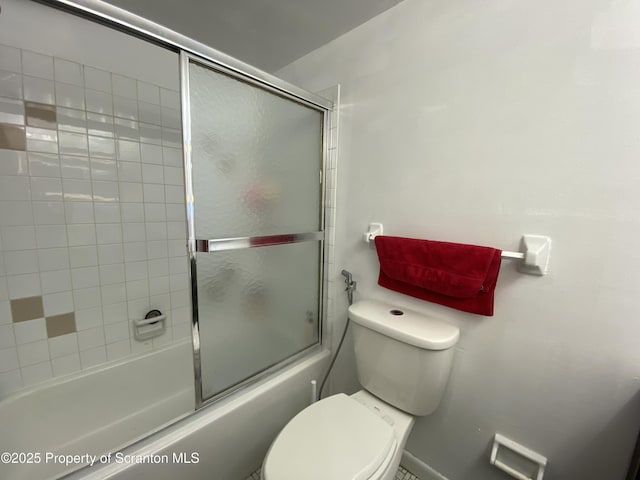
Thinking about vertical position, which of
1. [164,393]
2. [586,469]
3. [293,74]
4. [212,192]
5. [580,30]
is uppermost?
[293,74]

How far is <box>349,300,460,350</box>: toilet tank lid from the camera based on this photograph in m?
0.95

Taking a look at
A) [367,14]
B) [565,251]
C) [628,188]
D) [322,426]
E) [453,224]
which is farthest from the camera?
[367,14]

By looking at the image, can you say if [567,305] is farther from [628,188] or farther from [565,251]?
[628,188]

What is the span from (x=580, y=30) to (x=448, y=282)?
2.92 feet

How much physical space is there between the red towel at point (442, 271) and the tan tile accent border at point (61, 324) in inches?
65.0

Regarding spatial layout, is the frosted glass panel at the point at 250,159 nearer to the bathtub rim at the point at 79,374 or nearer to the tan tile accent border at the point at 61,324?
the tan tile accent border at the point at 61,324

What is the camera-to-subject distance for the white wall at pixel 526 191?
75 cm

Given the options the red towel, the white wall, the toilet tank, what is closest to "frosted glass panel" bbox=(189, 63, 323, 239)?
Answer: the white wall

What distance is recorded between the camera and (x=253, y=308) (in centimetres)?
131

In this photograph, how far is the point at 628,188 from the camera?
721 millimetres

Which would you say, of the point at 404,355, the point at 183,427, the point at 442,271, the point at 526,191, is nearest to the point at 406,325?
the point at 404,355

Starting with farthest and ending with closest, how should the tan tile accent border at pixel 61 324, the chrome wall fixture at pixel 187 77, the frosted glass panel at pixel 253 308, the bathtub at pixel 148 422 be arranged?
1. the tan tile accent border at pixel 61 324
2. the frosted glass panel at pixel 253 308
3. the bathtub at pixel 148 422
4. the chrome wall fixture at pixel 187 77

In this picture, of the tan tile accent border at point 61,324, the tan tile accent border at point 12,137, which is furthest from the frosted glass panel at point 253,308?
the tan tile accent border at point 12,137

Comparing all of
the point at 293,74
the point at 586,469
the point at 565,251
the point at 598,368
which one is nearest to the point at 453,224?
the point at 565,251
